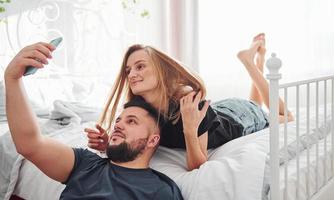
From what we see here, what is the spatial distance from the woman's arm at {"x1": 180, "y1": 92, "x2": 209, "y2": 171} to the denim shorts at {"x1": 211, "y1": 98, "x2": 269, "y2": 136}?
40cm

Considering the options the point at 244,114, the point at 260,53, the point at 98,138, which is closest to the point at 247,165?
the point at 98,138

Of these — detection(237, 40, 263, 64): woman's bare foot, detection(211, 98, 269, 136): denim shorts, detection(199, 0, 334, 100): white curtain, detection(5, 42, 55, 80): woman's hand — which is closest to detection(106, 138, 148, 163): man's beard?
detection(5, 42, 55, 80): woman's hand

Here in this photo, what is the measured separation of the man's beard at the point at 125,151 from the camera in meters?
0.93

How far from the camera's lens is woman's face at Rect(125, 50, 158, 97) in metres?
1.06

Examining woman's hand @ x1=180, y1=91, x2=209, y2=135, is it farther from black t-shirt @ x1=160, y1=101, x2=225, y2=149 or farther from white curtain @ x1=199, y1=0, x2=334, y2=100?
white curtain @ x1=199, y1=0, x2=334, y2=100

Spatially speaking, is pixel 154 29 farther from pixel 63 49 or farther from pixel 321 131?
pixel 321 131

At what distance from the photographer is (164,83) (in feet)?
3.52

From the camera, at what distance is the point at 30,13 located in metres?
2.22

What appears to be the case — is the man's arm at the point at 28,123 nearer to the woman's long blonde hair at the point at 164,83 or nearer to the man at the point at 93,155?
the man at the point at 93,155

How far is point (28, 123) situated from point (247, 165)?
1.64 ft

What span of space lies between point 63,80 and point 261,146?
61.5 inches

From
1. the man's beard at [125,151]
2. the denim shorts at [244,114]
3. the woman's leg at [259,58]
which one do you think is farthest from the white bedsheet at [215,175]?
the woman's leg at [259,58]

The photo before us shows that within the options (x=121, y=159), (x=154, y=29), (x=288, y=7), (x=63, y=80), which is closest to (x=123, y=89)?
(x=121, y=159)

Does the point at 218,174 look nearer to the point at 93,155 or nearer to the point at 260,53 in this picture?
the point at 93,155
